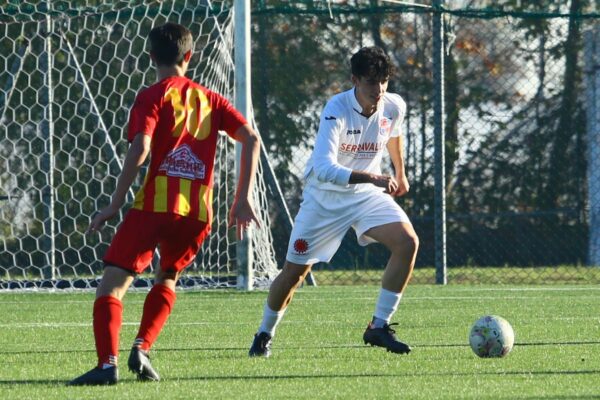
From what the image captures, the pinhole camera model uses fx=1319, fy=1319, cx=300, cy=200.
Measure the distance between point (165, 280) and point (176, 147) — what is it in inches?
23.8

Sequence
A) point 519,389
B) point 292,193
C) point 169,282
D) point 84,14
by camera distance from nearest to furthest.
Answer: point 519,389 < point 169,282 < point 84,14 < point 292,193

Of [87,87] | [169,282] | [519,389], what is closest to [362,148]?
[169,282]

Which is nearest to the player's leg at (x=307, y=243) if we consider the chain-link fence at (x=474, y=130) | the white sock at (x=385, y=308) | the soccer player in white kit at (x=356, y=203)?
the soccer player in white kit at (x=356, y=203)

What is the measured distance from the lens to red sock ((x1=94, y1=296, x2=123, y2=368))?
5.21m

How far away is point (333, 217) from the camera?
6.89 m

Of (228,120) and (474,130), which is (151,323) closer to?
(228,120)

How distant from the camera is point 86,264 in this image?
12734mm

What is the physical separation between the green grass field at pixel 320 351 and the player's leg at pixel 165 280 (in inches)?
3.8

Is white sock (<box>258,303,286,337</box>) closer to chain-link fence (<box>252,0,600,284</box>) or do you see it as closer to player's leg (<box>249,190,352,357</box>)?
player's leg (<box>249,190,352,357</box>)

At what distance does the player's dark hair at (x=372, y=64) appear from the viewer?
6.62 metres

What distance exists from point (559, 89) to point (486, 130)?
1.00 metres

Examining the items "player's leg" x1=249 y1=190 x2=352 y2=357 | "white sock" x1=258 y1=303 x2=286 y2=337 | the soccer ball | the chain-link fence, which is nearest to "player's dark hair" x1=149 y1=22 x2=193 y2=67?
"player's leg" x1=249 y1=190 x2=352 y2=357

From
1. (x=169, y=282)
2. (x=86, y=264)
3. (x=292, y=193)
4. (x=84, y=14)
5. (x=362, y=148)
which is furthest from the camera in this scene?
(x=292, y=193)

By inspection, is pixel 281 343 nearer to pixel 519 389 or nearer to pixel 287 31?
pixel 519 389
